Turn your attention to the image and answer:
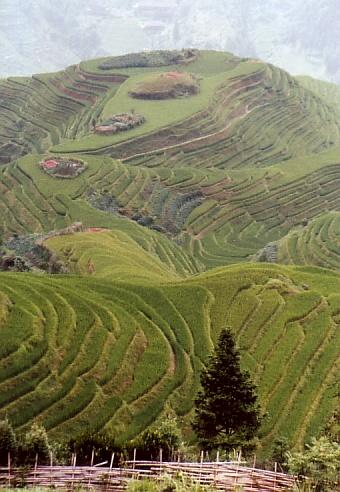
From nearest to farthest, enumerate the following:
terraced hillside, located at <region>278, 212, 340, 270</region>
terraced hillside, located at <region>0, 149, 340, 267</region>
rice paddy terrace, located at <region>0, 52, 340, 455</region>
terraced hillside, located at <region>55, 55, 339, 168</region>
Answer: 1. rice paddy terrace, located at <region>0, 52, 340, 455</region>
2. terraced hillside, located at <region>278, 212, 340, 270</region>
3. terraced hillside, located at <region>0, 149, 340, 267</region>
4. terraced hillside, located at <region>55, 55, 339, 168</region>

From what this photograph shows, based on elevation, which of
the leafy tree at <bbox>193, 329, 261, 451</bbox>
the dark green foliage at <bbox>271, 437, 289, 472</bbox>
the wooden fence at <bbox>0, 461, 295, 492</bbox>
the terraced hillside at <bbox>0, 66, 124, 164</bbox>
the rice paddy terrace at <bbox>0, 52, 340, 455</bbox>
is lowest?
the wooden fence at <bbox>0, 461, 295, 492</bbox>

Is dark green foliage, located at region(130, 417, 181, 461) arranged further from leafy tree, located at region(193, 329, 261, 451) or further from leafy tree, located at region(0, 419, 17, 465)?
leafy tree, located at region(0, 419, 17, 465)

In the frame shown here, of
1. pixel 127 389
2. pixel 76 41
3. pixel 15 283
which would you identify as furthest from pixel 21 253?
pixel 76 41

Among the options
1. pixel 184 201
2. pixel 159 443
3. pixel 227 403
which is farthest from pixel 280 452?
pixel 184 201

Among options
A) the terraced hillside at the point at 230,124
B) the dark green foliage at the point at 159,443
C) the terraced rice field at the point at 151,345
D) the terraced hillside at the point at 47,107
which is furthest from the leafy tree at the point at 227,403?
the terraced hillside at the point at 47,107

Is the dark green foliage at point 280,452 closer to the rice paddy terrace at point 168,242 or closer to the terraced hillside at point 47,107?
the rice paddy terrace at point 168,242

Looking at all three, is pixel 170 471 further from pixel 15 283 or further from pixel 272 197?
pixel 272 197

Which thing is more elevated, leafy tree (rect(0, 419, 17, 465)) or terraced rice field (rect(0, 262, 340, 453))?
terraced rice field (rect(0, 262, 340, 453))

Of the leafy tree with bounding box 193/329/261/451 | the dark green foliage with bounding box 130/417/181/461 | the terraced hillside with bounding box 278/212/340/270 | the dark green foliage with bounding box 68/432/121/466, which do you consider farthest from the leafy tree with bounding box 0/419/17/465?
the terraced hillside with bounding box 278/212/340/270
